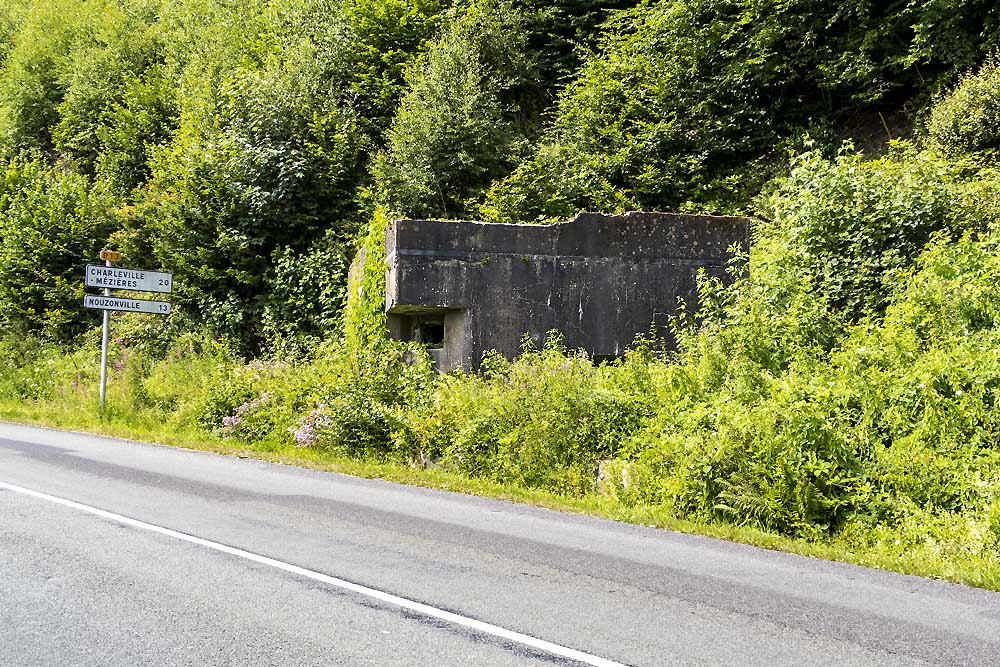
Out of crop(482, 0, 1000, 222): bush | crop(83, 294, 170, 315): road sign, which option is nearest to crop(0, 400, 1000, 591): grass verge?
crop(83, 294, 170, 315): road sign

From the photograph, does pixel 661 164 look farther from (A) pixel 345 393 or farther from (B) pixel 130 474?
(B) pixel 130 474

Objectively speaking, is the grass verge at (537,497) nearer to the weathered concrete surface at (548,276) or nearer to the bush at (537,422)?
the bush at (537,422)

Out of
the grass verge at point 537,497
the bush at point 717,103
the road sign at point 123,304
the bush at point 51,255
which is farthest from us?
the bush at point 51,255

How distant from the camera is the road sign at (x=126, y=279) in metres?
17.6

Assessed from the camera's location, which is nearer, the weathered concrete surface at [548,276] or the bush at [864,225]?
the bush at [864,225]

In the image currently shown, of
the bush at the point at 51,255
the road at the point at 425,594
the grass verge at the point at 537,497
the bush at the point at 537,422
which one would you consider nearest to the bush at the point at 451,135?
the grass verge at the point at 537,497

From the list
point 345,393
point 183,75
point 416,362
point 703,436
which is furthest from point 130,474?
point 183,75

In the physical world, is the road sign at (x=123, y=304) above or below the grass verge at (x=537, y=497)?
above

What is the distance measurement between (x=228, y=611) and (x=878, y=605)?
4103 millimetres

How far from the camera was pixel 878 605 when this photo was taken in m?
5.39

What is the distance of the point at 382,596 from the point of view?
17.4 ft

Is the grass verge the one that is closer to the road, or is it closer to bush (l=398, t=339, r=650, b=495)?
the road

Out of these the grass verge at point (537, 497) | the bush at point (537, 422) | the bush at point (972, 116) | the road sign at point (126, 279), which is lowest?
the grass verge at point (537, 497)

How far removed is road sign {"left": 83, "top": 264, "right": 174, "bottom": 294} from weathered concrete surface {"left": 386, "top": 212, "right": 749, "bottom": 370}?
7.25 m
